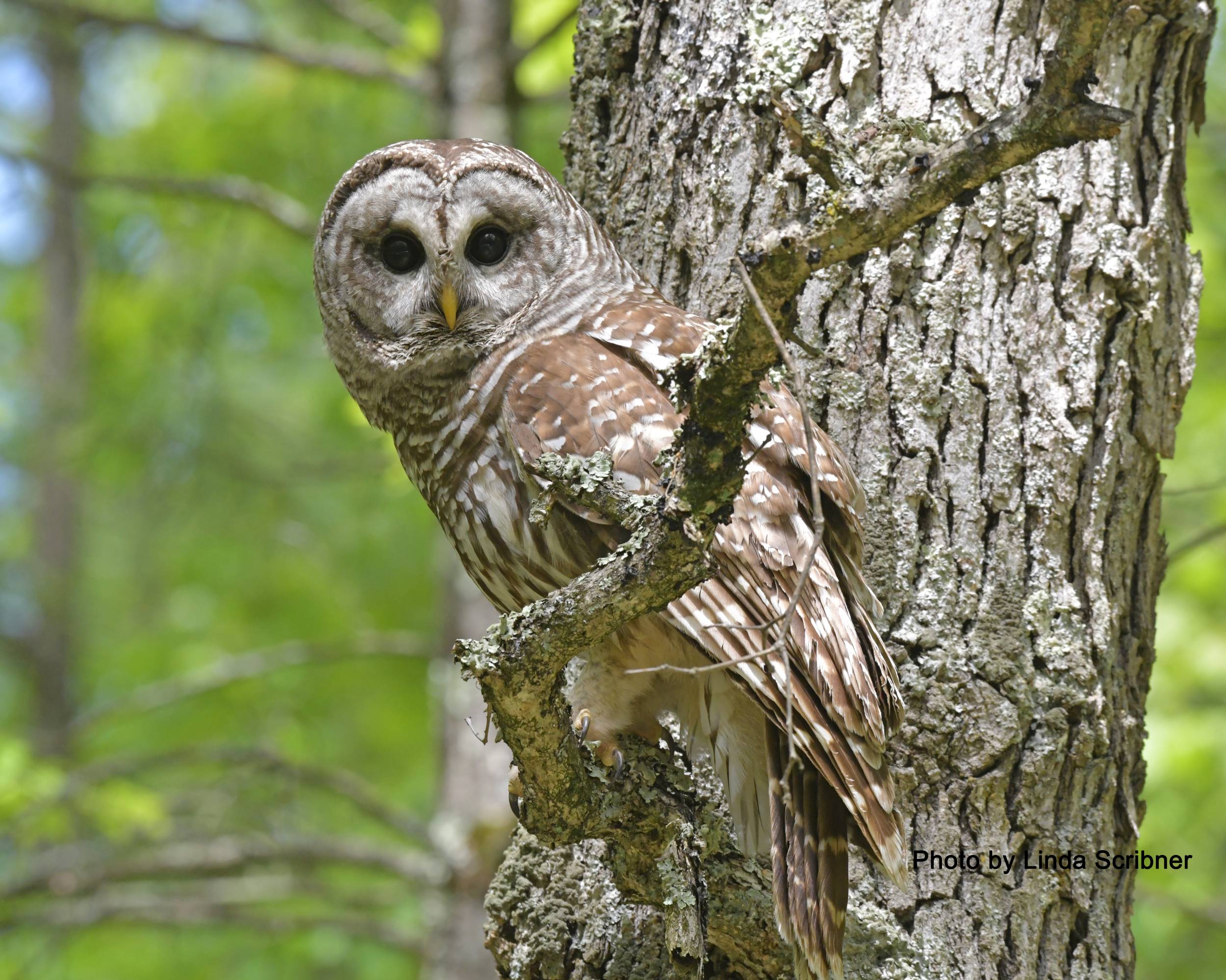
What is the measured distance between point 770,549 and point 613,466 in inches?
13.5

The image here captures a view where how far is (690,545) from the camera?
177 cm

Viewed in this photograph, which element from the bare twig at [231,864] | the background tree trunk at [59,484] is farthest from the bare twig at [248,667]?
the background tree trunk at [59,484]

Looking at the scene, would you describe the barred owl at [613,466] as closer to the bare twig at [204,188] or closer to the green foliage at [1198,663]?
the bare twig at [204,188]

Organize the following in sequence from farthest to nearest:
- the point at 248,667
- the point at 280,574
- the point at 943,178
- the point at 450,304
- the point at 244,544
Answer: the point at 244,544 → the point at 280,574 → the point at 248,667 → the point at 450,304 → the point at 943,178

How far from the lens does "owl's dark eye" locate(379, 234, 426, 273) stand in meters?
3.21

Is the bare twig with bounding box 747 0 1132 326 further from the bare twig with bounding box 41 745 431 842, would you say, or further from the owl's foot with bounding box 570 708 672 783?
the bare twig with bounding box 41 745 431 842

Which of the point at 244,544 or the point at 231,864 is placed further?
the point at 244,544

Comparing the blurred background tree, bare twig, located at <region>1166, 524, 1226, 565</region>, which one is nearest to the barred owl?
bare twig, located at <region>1166, 524, 1226, 565</region>

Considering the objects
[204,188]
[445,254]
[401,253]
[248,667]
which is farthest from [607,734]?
[204,188]

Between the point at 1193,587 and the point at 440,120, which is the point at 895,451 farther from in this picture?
the point at 1193,587

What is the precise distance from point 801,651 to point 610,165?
1.42 metres

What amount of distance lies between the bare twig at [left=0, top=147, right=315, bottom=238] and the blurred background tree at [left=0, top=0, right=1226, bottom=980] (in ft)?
0.06

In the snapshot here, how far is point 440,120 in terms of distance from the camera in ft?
19.4

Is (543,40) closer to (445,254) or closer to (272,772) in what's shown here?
(445,254)
